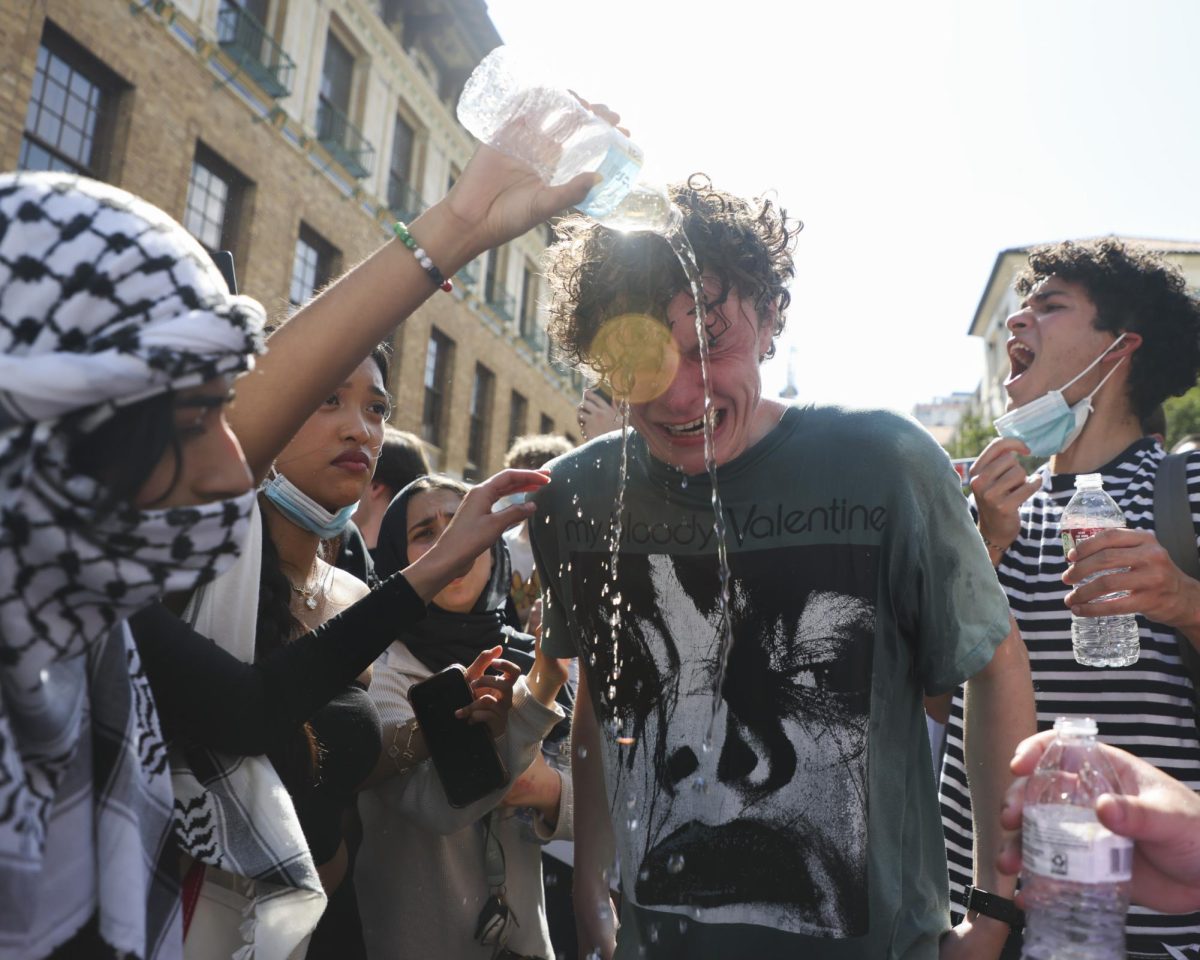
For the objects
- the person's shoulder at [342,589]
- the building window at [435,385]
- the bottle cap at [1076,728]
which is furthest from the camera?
the building window at [435,385]

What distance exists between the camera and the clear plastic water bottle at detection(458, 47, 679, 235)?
74.1 inches

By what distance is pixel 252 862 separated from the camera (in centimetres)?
171

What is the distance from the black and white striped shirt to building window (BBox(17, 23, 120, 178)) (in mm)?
10191

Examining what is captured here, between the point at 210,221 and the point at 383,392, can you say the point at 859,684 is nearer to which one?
the point at 383,392

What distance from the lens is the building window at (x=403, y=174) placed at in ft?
60.6

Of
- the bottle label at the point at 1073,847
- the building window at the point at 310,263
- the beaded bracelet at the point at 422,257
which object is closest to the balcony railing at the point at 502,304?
the building window at the point at 310,263

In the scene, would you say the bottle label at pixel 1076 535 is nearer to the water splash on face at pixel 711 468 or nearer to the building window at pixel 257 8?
the water splash on face at pixel 711 468

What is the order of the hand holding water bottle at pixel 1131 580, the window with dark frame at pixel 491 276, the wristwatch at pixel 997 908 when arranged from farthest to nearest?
the window with dark frame at pixel 491 276, the hand holding water bottle at pixel 1131 580, the wristwatch at pixel 997 908

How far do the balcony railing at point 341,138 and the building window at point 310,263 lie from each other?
1367mm

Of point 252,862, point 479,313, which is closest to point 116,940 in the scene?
point 252,862

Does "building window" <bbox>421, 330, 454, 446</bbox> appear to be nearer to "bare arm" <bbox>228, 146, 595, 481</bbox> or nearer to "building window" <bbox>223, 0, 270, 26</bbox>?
"building window" <bbox>223, 0, 270, 26</bbox>

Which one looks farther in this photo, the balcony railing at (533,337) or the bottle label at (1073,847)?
the balcony railing at (533,337)

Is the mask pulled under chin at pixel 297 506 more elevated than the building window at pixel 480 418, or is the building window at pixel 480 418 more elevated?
the building window at pixel 480 418

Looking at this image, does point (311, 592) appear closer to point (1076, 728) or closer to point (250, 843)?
point (250, 843)
